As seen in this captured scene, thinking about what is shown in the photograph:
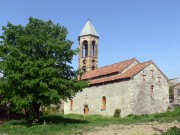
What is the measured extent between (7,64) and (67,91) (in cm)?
531

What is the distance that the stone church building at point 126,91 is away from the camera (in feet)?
131

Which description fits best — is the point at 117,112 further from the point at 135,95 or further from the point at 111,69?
the point at 111,69

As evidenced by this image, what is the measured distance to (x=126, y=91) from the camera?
131 ft

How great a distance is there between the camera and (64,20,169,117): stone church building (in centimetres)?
3988

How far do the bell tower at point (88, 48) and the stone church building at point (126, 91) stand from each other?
48.0 ft

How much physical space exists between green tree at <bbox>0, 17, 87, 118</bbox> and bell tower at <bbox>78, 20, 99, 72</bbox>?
36.2 meters

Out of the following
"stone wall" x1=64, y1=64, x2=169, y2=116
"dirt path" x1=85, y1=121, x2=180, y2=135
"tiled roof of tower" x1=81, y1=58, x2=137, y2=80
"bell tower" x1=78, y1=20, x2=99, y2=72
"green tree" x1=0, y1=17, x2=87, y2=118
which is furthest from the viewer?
"bell tower" x1=78, y1=20, x2=99, y2=72

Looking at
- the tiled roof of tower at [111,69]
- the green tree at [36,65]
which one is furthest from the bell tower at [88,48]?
the green tree at [36,65]

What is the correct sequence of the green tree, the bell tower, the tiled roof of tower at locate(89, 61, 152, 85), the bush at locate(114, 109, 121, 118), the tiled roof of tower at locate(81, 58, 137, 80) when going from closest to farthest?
the green tree → the tiled roof of tower at locate(89, 61, 152, 85) → the bush at locate(114, 109, 121, 118) → the tiled roof of tower at locate(81, 58, 137, 80) → the bell tower

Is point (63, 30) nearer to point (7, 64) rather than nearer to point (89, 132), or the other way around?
point (7, 64)

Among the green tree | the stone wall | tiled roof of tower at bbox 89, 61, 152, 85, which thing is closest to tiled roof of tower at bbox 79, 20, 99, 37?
the stone wall

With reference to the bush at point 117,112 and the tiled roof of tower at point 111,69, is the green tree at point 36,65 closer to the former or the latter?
the bush at point 117,112

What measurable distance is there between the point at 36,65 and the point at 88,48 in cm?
3975

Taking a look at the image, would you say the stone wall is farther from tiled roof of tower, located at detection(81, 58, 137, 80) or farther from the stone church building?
tiled roof of tower, located at detection(81, 58, 137, 80)
